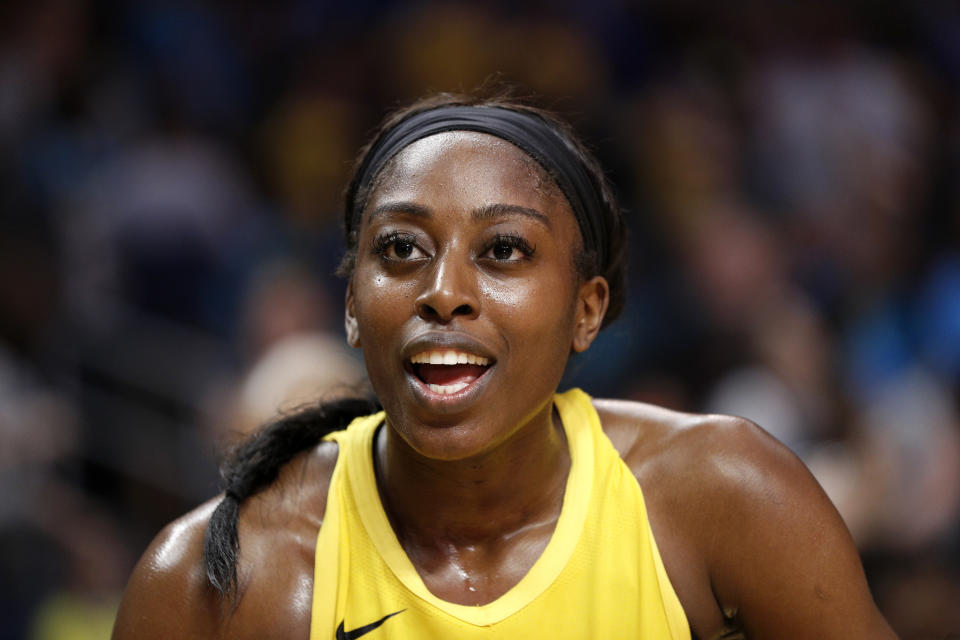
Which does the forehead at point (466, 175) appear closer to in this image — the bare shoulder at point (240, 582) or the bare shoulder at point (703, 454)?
the bare shoulder at point (703, 454)

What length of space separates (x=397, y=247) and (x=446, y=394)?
27 cm

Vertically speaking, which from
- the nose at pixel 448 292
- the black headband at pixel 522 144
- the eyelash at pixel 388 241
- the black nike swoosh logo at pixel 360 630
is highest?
the black headband at pixel 522 144

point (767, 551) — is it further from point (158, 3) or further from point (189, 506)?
point (158, 3)

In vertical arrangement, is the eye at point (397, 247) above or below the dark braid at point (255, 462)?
above

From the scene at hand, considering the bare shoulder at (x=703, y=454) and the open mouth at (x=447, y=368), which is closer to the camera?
the open mouth at (x=447, y=368)

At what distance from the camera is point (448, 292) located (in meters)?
1.85

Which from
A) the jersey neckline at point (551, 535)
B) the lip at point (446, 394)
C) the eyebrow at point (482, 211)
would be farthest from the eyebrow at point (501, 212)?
the jersey neckline at point (551, 535)

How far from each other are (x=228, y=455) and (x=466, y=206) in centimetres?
70

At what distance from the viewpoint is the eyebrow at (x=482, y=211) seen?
6.29 ft

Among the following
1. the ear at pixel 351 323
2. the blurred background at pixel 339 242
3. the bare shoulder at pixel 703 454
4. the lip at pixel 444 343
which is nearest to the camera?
Answer: the lip at pixel 444 343

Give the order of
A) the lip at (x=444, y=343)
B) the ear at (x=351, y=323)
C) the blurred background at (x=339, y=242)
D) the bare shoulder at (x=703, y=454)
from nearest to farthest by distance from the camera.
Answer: the lip at (x=444, y=343)
the bare shoulder at (x=703, y=454)
the ear at (x=351, y=323)
the blurred background at (x=339, y=242)

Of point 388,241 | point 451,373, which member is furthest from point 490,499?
point 388,241

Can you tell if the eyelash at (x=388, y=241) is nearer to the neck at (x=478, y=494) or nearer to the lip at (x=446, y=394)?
the lip at (x=446, y=394)

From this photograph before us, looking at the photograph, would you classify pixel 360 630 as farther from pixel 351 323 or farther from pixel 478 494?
pixel 351 323
